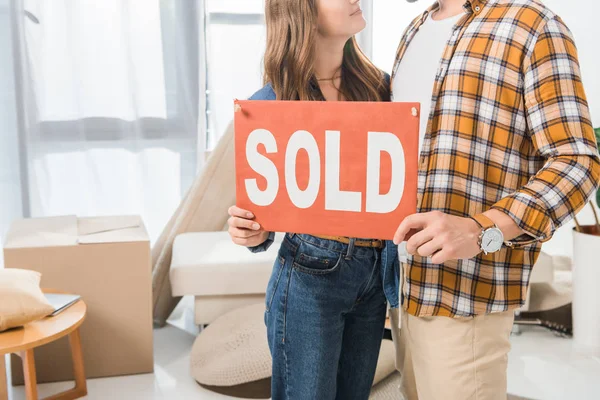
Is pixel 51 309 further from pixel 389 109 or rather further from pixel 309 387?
pixel 389 109

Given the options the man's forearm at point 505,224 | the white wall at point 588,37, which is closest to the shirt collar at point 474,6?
the man's forearm at point 505,224

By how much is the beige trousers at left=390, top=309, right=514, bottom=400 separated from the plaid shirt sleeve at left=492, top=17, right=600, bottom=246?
0.61 ft

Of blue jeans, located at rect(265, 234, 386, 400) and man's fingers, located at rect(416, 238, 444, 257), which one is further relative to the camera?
blue jeans, located at rect(265, 234, 386, 400)

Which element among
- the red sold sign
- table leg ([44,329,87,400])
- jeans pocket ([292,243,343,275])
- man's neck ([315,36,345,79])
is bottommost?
table leg ([44,329,87,400])

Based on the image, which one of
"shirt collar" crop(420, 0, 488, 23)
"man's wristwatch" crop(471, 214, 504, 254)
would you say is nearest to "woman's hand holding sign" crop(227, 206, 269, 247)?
"man's wristwatch" crop(471, 214, 504, 254)

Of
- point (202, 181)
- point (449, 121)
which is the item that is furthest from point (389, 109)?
point (202, 181)

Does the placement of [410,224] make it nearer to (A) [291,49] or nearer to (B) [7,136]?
(A) [291,49]

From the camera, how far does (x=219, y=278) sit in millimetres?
2598

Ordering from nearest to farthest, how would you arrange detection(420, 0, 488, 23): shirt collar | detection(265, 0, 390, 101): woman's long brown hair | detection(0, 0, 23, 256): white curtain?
detection(420, 0, 488, 23): shirt collar < detection(265, 0, 390, 101): woman's long brown hair < detection(0, 0, 23, 256): white curtain

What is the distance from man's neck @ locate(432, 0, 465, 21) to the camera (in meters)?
1.17

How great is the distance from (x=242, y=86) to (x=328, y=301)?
103 inches

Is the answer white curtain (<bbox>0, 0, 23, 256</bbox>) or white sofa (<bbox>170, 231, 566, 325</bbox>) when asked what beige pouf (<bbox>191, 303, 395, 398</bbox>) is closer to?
white sofa (<bbox>170, 231, 566, 325</bbox>)

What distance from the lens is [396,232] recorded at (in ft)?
3.33

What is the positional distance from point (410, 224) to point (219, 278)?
5.55 ft
